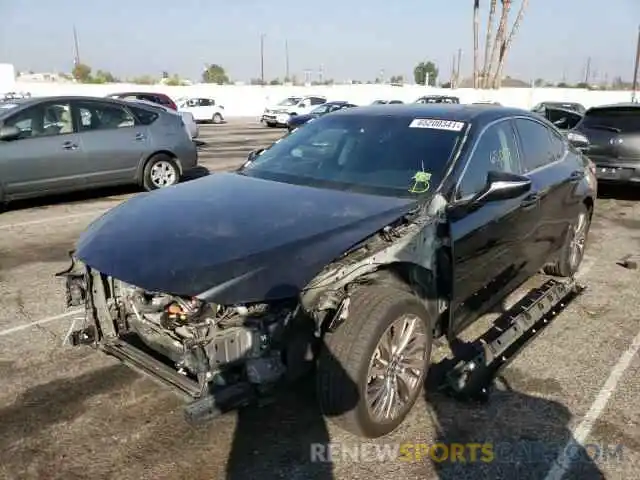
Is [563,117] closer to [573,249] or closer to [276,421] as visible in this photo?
[573,249]

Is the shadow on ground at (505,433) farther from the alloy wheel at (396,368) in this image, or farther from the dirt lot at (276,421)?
the alloy wheel at (396,368)

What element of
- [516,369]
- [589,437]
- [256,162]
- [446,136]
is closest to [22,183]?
[256,162]

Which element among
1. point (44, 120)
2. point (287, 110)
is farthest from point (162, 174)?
point (287, 110)

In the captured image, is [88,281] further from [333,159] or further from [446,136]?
[446,136]

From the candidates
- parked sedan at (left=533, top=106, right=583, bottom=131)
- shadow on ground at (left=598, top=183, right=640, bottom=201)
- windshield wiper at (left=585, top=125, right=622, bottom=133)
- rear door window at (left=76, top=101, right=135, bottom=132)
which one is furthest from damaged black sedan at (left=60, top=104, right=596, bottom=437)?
parked sedan at (left=533, top=106, right=583, bottom=131)

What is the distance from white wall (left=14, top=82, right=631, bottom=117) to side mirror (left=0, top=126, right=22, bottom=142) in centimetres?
3193

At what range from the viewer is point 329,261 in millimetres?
2568

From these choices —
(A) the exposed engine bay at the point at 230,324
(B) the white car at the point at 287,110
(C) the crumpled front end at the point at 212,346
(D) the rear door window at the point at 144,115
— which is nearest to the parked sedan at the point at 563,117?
(D) the rear door window at the point at 144,115

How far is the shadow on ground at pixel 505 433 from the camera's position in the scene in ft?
8.80

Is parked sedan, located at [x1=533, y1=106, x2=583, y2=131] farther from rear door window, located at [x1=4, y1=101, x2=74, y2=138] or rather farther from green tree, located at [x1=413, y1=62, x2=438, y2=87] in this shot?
green tree, located at [x1=413, y1=62, x2=438, y2=87]

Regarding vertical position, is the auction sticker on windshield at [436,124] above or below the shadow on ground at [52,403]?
above

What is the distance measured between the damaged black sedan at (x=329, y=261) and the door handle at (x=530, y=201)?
0.02 metres

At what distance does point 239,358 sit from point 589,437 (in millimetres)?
1921

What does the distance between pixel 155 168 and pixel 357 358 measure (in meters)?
7.46
